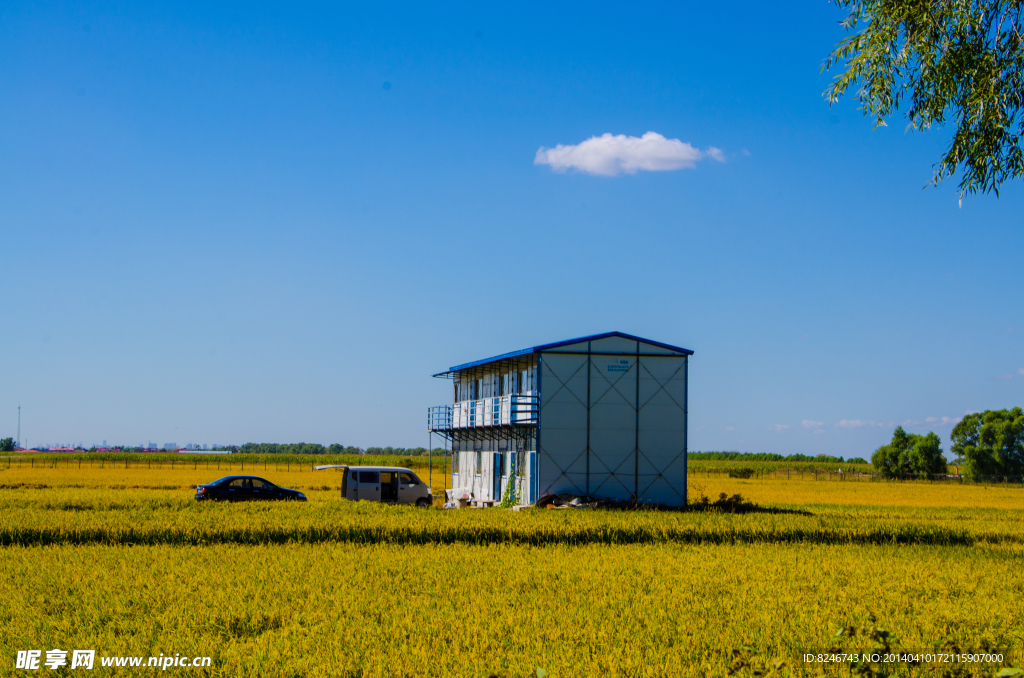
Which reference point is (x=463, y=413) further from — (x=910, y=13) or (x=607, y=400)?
(x=910, y=13)

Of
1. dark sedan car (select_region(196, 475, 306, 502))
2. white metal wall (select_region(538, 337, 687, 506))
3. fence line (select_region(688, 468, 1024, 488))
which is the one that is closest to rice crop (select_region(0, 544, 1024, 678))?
dark sedan car (select_region(196, 475, 306, 502))

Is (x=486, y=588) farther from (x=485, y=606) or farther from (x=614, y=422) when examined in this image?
(x=614, y=422)

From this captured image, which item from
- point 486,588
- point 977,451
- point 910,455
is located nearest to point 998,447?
point 977,451

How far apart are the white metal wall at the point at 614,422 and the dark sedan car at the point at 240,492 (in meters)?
9.73

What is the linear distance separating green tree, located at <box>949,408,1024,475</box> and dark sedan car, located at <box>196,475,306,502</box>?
93642 mm

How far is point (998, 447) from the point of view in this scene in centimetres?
10050

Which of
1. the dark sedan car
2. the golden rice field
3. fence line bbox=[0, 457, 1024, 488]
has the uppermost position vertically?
the golden rice field

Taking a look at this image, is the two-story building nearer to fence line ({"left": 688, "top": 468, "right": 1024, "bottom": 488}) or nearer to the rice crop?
the rice crop

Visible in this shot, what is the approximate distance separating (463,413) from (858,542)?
2154 cm

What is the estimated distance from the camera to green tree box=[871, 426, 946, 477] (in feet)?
315

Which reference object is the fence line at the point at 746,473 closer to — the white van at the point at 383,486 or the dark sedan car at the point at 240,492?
the dark sedan car at the point at 240,492

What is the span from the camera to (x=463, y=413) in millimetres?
40625

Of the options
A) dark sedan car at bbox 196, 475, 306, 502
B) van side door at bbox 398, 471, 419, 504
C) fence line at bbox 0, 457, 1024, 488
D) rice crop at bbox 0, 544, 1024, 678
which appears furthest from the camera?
fence line at bbox 0, 457, 1024, 488

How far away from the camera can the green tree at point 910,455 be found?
95.9 metres
